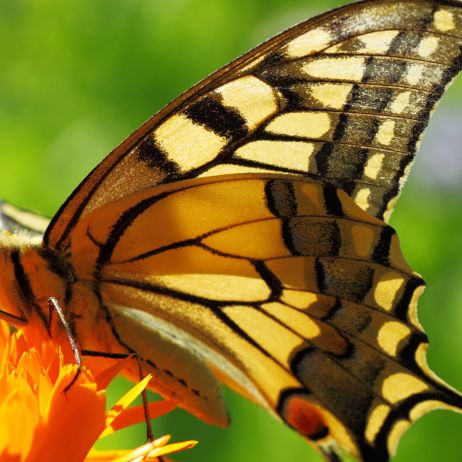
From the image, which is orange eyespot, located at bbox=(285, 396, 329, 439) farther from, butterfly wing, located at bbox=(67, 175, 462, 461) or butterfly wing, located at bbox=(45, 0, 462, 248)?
butterfly wing, located at bbox=(45, 0, 462, 248)

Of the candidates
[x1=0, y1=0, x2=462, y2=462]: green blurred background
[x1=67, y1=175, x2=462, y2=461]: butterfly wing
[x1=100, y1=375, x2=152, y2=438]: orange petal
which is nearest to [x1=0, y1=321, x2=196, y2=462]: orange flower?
[x1=100, y1=375, x2=152, y2=438]: orange petal

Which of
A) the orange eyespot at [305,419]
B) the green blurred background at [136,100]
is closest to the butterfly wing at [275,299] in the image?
the orange eyespot at [305,419]

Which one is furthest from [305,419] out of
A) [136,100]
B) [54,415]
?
[136,100]

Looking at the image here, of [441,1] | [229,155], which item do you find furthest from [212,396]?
[441,1]

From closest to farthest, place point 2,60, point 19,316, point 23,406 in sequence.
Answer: point 23,406 → point 19,316 → point 2,60

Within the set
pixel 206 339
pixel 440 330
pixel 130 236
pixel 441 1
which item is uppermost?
pixel 441 1

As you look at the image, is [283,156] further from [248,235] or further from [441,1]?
[441,1]
